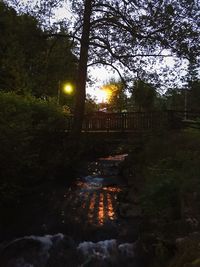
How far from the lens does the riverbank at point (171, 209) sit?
764 centimetres

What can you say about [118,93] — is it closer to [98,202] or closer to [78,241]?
[98,202]

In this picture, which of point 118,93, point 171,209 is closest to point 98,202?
point 171,209

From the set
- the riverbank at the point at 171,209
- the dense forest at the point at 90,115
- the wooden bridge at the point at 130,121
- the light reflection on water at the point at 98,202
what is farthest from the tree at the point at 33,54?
the riverbank at the point at 171,209

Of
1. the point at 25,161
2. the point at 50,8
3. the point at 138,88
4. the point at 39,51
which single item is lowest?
the point at 25,161

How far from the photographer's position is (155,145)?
54.7 ft

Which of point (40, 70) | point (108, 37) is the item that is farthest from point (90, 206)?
point (108, 37)

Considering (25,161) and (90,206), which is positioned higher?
(25,161)

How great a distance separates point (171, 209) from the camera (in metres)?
9.48

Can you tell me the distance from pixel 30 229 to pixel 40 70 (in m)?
10.5

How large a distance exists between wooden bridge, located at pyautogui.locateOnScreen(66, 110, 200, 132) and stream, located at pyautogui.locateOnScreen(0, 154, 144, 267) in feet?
28.2

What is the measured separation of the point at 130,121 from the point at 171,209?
14.8 meters

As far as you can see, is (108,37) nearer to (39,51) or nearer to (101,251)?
(39,51)

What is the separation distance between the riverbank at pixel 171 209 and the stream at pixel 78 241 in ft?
2.00

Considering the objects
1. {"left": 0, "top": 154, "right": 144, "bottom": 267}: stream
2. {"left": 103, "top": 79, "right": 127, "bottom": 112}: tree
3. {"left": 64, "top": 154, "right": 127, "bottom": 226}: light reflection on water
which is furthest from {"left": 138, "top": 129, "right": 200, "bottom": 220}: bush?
{"left": 103, "top": 79, "right": 127, "bottom": 112}: tree
